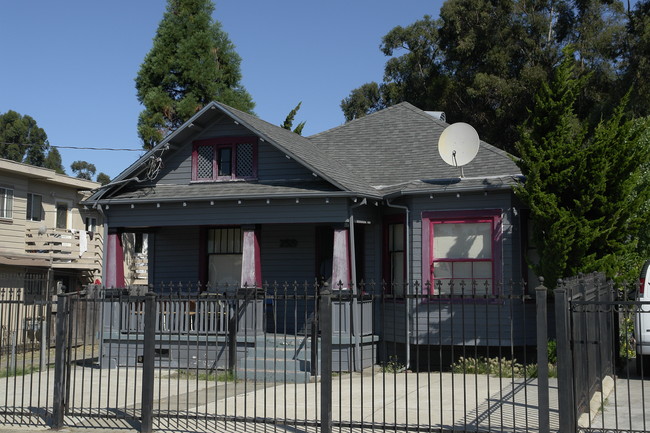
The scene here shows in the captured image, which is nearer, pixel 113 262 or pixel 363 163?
pixel 113 262

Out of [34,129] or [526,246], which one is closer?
[526,246]

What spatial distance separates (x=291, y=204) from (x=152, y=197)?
337 cm

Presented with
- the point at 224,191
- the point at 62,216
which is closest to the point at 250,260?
the point at 224,191

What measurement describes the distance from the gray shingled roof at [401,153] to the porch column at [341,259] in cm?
169

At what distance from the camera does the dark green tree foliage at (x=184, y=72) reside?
33.8 metres

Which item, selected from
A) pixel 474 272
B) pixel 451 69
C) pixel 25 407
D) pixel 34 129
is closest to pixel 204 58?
pixel 451 69

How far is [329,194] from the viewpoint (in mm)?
15727

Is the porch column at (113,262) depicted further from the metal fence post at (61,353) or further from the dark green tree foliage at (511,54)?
the dark green tree foliage at (511,54)

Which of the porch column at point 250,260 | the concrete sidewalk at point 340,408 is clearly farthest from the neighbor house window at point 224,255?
the concrete sidewalk at point 340,408

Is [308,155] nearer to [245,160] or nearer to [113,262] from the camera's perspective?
[245,160]

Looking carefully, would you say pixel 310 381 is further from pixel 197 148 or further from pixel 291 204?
pixel 197 148

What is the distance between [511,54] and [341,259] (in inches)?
858

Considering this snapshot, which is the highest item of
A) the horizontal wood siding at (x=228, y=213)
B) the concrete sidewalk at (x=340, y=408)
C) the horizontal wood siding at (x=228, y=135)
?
the horizontal wood siding at (x=228, y=135)

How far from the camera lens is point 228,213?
16.8m
